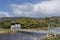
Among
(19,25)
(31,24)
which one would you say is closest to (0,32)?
(19,25)

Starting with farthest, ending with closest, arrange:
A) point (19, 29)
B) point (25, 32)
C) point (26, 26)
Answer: point (26, 26) < point (19, 29) < point (25, 32)

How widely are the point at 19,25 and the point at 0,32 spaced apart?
5860 mm

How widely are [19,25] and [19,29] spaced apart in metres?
2.29

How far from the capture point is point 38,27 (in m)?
51.7

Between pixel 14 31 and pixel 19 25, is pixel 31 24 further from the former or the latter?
pixel 14 31

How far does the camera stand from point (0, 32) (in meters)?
47.0

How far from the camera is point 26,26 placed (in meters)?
51.2

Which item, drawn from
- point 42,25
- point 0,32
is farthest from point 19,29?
point 42,25

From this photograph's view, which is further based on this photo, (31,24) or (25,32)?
(31,24)

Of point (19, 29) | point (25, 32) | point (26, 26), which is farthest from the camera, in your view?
point (26, 26)

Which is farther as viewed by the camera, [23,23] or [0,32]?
[23,23]

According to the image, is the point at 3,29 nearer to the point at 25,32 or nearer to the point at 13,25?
the point at 13,25

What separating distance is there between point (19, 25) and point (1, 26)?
5209 mm

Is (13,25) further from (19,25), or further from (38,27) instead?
(38,27)
